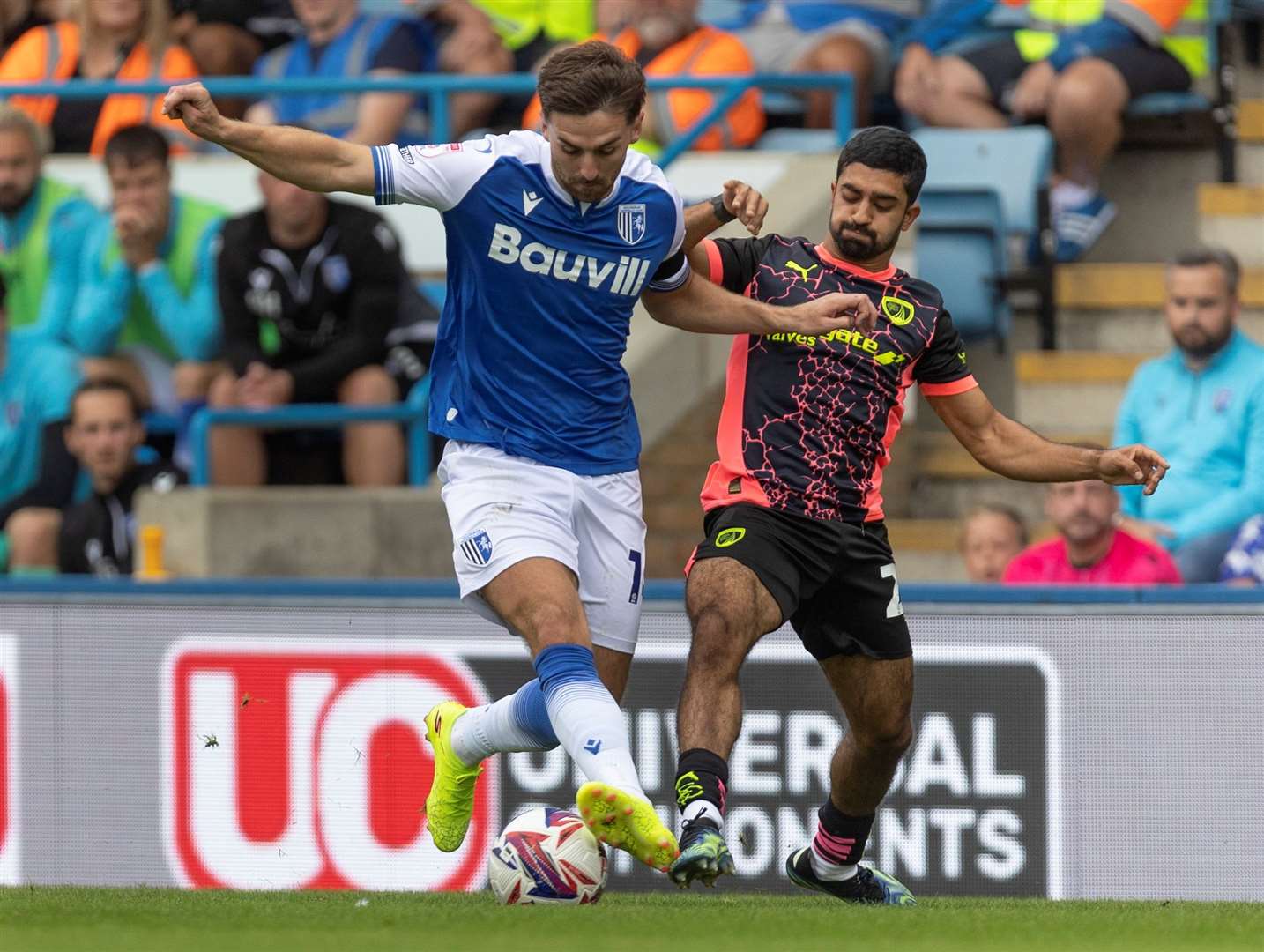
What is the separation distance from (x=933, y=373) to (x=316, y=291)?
4.56m

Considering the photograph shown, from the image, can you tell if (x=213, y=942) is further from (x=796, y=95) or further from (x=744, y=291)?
(x=796, y=95)

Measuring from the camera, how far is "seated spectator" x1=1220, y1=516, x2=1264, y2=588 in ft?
29.1

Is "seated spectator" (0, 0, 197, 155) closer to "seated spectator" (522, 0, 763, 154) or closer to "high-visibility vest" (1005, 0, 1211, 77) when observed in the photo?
"seated spectator" (522, 0, 763, 154)

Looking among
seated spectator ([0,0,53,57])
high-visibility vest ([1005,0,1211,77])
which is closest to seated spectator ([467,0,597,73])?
high-visibility vest ([1005,0,1211,77])

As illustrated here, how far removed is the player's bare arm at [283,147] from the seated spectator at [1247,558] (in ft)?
15.1

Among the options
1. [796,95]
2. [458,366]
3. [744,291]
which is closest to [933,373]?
[744,291]

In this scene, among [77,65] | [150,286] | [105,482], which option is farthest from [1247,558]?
[77,65]

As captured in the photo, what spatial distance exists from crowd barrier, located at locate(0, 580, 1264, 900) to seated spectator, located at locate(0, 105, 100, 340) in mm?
2913

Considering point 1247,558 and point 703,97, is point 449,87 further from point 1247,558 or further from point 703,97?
point 1247,558

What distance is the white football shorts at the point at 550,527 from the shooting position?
5.99 m

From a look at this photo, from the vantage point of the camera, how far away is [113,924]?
5.71m

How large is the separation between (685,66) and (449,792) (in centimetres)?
587

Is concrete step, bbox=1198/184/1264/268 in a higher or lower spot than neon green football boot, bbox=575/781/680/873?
higher

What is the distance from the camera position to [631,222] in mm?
6098
